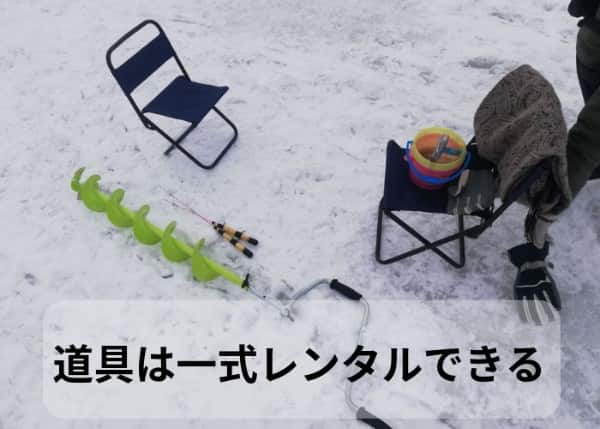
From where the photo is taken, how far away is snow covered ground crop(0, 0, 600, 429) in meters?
2.71

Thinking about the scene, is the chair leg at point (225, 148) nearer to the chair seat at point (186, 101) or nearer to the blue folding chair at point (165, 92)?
the blue folding chair at point (165, 92)

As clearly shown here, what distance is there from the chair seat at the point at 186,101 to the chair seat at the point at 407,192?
1.32 metres

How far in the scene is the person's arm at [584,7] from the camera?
2.11 metres

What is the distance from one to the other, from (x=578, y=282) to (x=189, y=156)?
8.85 feet

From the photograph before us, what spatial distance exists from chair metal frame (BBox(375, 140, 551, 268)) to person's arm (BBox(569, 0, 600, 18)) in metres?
0.80

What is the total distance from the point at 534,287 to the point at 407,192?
35.8 inches

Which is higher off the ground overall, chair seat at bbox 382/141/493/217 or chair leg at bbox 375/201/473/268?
chair seat at bbox 382/141/493/217

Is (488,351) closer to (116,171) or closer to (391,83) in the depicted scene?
(391,83)

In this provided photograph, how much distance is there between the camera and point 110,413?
2412 millimetres

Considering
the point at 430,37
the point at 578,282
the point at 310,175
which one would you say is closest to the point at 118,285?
the point at 310,175

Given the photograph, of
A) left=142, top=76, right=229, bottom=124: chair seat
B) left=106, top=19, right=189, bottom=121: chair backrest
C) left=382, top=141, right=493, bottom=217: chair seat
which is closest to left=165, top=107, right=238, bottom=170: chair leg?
left=142, top=76, right=229, bottom=124: chair seat

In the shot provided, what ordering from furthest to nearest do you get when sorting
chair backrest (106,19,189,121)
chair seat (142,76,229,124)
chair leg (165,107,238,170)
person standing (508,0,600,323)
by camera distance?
1. chair leg (165,107,238,170)
2. chair seat (142,76,229,124)
3. chair backrest (106,19,189,121)
4. person standing (508,0,600,323)

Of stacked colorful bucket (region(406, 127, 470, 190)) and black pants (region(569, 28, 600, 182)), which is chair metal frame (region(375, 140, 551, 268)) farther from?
black pants (region(569, 28, 600, 182))

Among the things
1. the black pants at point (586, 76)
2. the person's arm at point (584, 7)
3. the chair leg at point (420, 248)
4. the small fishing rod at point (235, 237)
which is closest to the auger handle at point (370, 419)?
the chair leg at point (420, 248)
